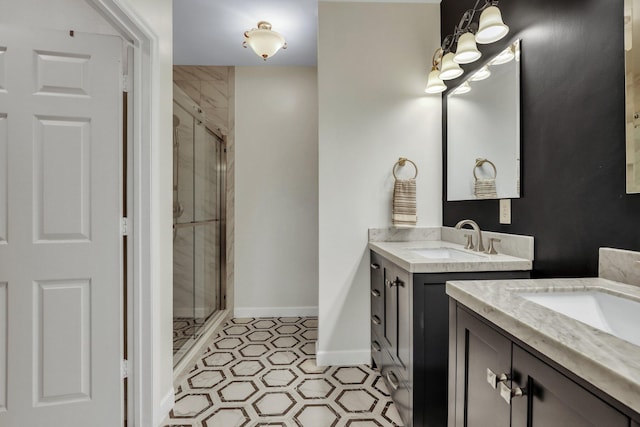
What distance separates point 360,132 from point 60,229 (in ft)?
5.92

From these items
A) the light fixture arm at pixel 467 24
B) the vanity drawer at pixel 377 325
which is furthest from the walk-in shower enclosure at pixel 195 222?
the light fixture arm at pixel 467 24

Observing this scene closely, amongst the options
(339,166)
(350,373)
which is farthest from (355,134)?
(350,373)

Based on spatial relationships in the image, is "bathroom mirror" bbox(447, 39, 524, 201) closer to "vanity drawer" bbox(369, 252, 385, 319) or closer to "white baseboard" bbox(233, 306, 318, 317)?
"vanity drawer" bbox(369, 252, 385, 319)

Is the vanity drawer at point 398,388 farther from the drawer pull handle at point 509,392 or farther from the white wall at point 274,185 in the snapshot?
the white wall at point 274,185

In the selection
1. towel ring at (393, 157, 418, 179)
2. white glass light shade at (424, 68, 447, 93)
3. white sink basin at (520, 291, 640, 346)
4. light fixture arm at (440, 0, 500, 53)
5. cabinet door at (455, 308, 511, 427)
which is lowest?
cabinet door at (455, 308, 511, 427)

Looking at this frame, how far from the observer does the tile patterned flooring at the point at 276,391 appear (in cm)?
164

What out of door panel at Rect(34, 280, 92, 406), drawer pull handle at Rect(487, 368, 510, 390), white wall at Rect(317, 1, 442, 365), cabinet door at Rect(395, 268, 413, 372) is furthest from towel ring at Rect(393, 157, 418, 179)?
door panel at Rect(34, 280, 92, 406)

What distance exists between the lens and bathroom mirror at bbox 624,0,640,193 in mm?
930

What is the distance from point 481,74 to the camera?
1.81 metres

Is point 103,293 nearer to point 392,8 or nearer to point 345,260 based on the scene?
point 345,260

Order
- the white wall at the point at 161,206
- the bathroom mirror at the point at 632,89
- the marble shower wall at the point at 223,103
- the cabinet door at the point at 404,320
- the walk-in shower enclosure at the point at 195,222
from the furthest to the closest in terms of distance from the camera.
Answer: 1. the marble shower wall at the point at 223,103
2. the walk-in shower enclosure at the point at 195,222
3. the white wall at the point at 161,206
4. the cabinet door at the point at 404,320
5. the bathroom mirror at the point at 632,89

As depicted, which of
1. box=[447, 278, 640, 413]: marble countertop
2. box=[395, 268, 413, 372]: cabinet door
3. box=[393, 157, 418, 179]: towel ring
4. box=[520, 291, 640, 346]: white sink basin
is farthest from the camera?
box=[393, 157, 418, 179]: towel ring

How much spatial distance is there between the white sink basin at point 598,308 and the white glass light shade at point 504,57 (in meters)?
1.20

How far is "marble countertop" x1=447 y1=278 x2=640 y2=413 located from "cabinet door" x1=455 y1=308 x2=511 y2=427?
0.06m
